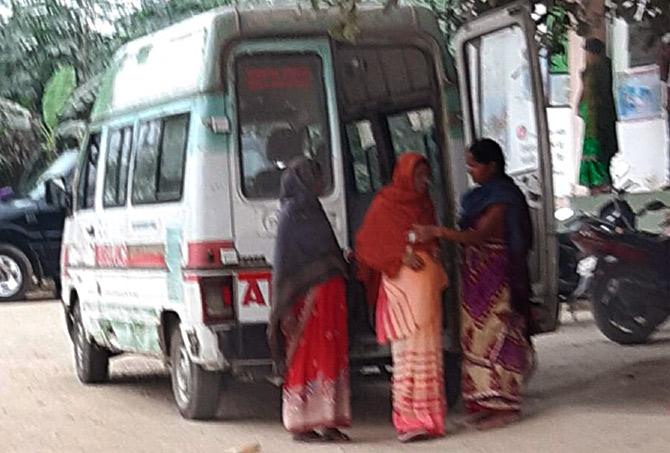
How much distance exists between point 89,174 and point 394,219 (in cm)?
358

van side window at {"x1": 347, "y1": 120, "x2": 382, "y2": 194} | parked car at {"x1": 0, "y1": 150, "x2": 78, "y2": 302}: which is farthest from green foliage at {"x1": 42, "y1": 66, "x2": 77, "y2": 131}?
van side window at {"x1": 347, "y1": 120, "x2": 382, "y2": 194}

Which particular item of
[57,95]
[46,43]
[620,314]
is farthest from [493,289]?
[46,43]

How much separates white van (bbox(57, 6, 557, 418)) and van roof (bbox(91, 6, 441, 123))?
0.01 m

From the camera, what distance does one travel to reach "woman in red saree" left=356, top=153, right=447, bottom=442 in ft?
26.2

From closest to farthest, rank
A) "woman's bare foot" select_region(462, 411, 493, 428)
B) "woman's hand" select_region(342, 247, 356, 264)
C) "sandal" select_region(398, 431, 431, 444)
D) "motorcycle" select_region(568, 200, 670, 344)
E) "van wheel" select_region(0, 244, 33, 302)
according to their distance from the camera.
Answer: "sandal" select_region(398, 431, 431, 444) < "woman's hand" select_region(342, 247, 356, 264) < "woman's bare foot" select_region(462, 411, 493, 428) < "motorcycle" select_region(568, 200, 670, 344) < "van wheel" select_region(0, 244, 33, 302)

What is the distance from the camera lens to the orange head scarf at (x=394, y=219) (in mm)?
7965

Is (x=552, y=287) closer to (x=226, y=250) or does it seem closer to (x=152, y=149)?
(x=226, y=250)

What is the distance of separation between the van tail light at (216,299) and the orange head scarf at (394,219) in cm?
85

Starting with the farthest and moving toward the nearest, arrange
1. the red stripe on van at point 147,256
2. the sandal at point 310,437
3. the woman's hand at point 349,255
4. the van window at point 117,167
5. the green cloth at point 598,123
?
the green cloth at point 598,123 < the van window at point 117,167 < the red stripe on van at point 147,256 < the woman's hand at point 349,255 < the sandal at point 310,437

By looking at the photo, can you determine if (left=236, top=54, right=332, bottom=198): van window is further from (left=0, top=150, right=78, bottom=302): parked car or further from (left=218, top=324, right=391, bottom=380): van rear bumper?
(left=0, top=150, right=78, bottom=302): parked car

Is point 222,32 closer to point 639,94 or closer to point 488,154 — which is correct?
point 488,154

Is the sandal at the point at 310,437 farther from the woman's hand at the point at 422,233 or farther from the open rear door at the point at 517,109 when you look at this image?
the open rear door at the point at 517,109

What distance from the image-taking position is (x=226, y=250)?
8.20 meters

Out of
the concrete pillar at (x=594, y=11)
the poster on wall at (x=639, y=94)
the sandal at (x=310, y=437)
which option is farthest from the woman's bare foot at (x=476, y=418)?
the poster on wall at (x=639, y=94)
